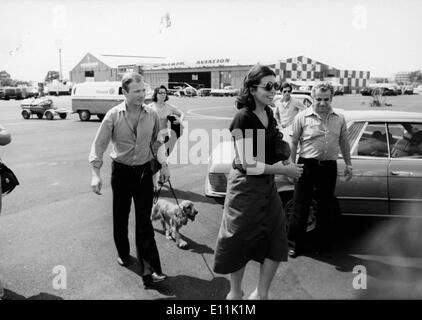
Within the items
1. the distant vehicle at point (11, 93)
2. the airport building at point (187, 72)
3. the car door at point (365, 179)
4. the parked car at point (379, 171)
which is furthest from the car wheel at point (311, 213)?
the distant vehicle at point (11, 93)

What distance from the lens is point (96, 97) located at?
18.5 meters

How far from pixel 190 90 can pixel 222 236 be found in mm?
48937

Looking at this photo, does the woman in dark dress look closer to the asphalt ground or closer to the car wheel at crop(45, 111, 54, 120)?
the asphalt ground

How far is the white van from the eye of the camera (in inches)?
717

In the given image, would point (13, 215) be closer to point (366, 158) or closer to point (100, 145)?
point (100, 145)

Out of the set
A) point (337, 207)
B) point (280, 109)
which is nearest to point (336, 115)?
point (337, 207)

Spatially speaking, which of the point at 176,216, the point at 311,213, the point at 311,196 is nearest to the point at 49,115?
the point at 176,216

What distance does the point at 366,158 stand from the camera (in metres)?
4.01

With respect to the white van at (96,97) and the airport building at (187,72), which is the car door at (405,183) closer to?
the white van at (96,97)

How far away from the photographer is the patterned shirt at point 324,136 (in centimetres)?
362

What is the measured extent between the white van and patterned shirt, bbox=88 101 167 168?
49.8ft

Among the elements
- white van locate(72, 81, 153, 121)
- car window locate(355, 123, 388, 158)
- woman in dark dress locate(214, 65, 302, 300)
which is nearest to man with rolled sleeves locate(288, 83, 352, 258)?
car window locate(355, 123, 388, 158)

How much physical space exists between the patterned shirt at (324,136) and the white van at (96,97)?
15085 mm

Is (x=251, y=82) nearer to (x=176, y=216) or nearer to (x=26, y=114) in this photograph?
(x=176, y=216)
